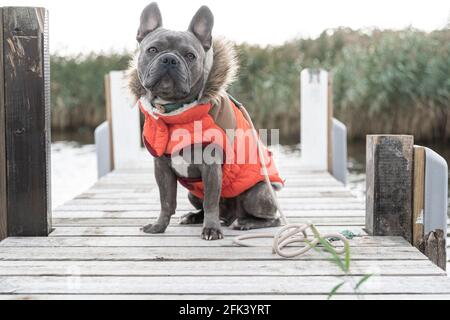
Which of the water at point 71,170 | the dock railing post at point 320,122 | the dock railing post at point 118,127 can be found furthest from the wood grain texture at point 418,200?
the water at point 71,170

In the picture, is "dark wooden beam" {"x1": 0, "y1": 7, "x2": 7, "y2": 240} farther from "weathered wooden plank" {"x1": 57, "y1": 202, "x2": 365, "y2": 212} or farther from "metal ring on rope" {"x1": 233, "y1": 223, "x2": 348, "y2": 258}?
"metal ring on rope" {"x1": 233, "y1": 223, "x2": 348, "y2": 258}

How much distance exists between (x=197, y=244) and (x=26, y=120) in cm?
101

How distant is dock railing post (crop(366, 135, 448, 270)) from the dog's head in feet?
2.96

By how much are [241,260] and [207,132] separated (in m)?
0.64

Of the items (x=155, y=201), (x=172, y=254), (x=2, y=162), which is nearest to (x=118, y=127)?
(x=155, y=201)

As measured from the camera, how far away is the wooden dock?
238 centimetres

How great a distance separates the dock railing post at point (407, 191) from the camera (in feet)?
10.3

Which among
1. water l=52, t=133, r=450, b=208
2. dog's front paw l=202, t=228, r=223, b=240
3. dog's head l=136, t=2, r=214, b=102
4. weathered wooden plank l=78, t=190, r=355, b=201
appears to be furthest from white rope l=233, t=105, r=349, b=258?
water l=52, t=133, r=450, b=208

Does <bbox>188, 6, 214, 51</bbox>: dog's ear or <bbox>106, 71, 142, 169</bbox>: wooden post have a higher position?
<bbox>188, 6, 214, 51</bbox>: dog's ear

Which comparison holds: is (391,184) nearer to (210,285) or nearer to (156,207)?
(210,285)

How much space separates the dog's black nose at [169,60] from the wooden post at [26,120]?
635 millimetres

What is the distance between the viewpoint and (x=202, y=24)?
120 inches
